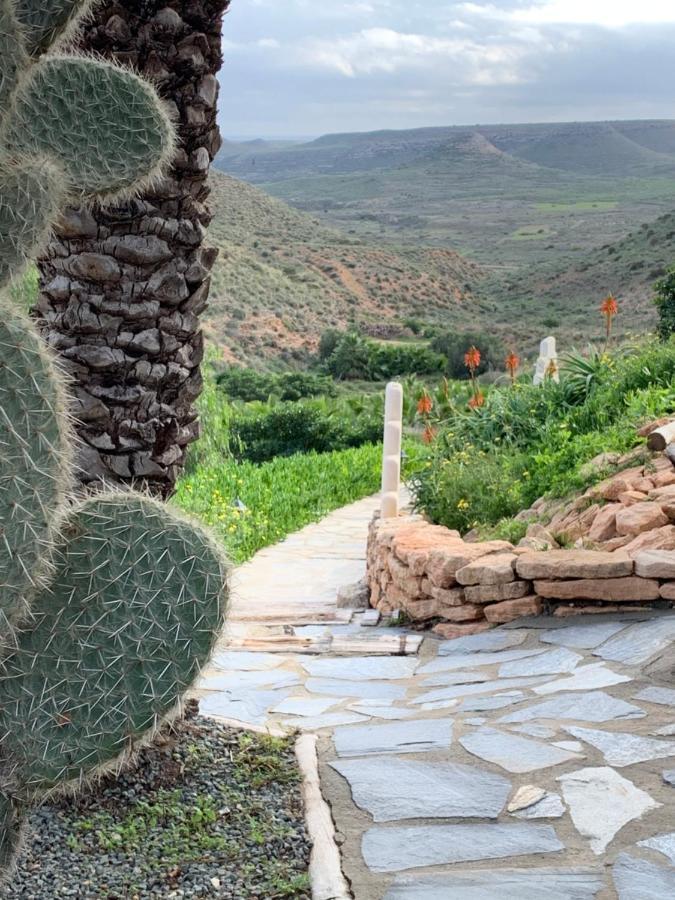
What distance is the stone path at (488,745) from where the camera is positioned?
3.05 metres

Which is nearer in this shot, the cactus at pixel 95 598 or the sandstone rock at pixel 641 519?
the cactus at pixel 95 598

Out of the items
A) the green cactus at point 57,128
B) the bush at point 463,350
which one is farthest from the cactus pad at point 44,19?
the bush at point 463,350

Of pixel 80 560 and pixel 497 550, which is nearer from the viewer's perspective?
pixel 80 560

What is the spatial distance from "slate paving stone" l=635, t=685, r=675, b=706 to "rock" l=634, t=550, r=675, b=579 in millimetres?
939

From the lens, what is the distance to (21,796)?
2.67m

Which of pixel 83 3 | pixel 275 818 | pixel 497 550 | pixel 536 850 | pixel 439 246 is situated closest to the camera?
pixel 83 3

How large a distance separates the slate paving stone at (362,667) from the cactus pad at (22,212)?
326 centimetres

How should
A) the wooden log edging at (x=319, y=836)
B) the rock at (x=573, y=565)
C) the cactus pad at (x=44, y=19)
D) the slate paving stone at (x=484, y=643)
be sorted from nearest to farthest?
1. the cactus pad at (x=44, y=19)
2. the wooden log edging at (x=319, y=836)
3. the rock at (x=573, y=565)
4. the slate paving stone at (x=484, y=643)

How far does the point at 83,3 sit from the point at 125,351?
4.33 ft

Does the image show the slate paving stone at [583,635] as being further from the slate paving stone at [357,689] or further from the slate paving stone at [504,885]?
the slate paving stone at [504,885]

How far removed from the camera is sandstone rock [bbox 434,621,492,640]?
5699 mm

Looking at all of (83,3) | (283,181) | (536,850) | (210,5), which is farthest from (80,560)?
(283,181)

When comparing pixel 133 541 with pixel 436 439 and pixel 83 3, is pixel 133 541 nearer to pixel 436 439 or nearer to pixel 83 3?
pixel 83 3

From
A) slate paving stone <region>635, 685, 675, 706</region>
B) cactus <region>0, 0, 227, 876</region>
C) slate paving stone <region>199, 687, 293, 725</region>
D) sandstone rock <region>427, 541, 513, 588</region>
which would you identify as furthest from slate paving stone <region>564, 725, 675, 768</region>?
sandstone rock <region>427, 541, 513, 588</region>
